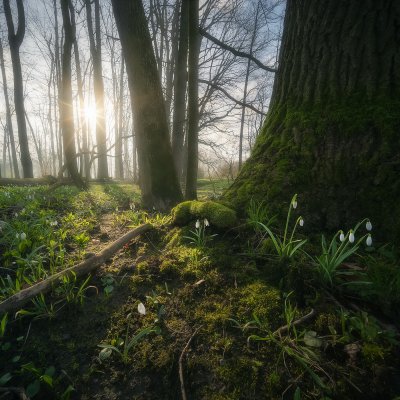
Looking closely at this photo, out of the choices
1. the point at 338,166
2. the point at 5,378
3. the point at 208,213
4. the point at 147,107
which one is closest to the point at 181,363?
the point at 5,378

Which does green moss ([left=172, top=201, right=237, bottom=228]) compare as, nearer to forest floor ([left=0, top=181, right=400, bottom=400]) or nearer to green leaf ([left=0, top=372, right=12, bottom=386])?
forest floor ([left=0, top=181, right=400, bottom=400])

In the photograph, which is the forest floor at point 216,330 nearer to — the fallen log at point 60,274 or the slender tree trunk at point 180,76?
the fallen log at point 60,274

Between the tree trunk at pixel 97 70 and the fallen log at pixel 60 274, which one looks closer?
the fallen log at pixel 60 274

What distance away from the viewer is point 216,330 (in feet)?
5.19

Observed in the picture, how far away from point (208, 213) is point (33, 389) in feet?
5.93

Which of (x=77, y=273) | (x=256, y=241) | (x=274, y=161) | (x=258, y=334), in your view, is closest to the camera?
(x=258, y=334)

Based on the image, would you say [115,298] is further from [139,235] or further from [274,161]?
[274,161]

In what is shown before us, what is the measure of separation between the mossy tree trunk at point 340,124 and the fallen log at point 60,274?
1343mm

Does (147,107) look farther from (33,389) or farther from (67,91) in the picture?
(33,389)

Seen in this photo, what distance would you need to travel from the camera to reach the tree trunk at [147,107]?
13.5 ft

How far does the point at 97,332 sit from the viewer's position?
169 centimetres

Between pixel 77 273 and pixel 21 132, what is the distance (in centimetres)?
1525

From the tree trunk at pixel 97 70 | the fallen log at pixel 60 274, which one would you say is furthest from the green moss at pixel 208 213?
the tree trunk at pixel 97 70

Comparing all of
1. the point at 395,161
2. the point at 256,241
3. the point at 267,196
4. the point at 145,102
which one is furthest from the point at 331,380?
the point at 145,102
